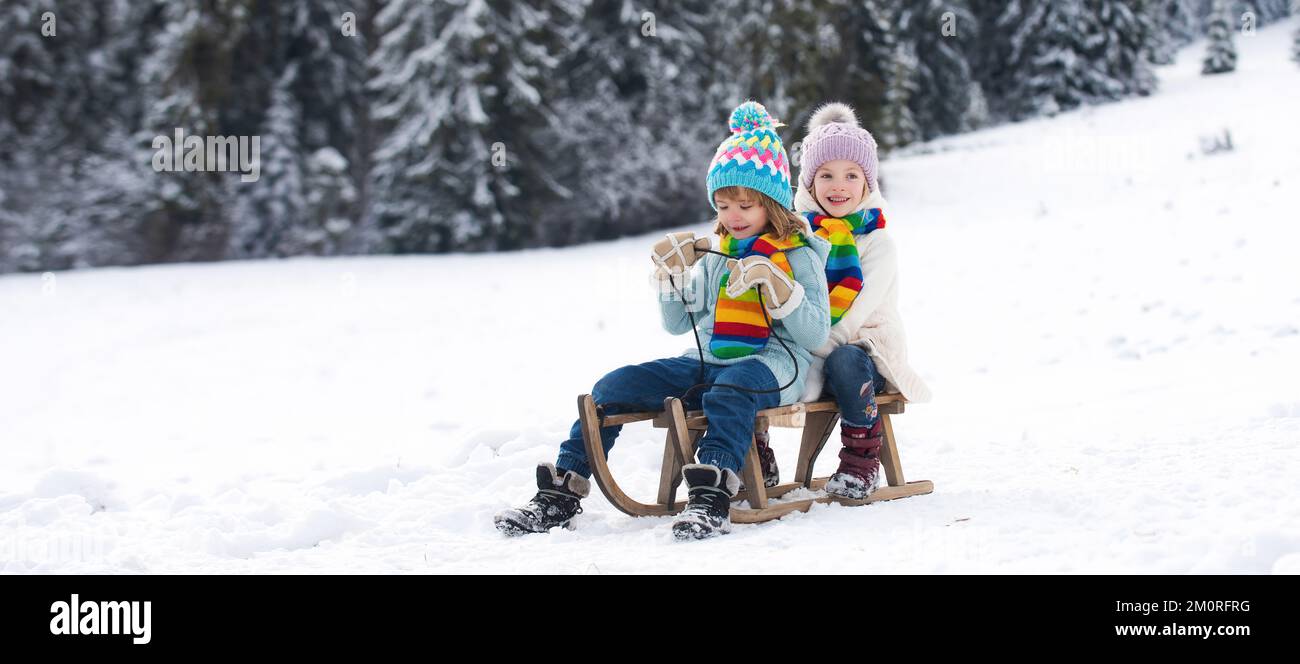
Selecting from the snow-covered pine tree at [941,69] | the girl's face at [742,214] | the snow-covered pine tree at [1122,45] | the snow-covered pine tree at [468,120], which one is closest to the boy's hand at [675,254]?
the girl's face at [742,214]

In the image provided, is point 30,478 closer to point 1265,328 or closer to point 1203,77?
point 1265,328

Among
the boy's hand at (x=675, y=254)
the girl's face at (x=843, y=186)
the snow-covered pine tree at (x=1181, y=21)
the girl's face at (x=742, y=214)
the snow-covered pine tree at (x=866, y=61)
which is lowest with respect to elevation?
the boy's hand at (x=675, y=254)

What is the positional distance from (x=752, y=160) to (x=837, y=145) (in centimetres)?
49

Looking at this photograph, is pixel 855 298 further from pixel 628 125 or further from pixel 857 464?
pixel 628 125

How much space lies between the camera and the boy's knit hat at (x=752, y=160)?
13.2ft

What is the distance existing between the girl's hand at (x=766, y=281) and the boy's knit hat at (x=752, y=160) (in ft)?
1.16

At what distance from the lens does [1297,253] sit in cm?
861

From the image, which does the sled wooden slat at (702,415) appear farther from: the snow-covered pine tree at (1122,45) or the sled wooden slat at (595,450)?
the snow-covered pine tree at (1122,45)

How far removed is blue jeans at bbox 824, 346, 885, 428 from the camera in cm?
398

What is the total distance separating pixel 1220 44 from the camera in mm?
29438

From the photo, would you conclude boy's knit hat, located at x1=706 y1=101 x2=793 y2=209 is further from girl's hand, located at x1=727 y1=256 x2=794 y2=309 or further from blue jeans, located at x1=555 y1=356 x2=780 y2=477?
blue jeans, located at x1=555 y1=356 x2=780 y2=477
